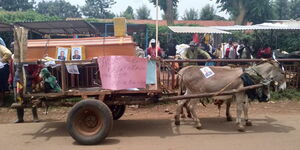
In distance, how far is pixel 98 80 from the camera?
21.7 ft

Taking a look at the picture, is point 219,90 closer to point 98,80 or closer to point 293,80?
point 98,80

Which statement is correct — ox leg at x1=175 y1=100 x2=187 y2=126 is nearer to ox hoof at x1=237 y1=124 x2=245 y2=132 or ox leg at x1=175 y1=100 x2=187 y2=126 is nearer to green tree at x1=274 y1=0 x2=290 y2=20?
ox hoof at x1=237 y1=124 x2=245 y2=132

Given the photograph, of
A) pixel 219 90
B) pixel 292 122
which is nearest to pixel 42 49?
pixel 219 90

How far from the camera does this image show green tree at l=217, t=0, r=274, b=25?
3341 cm

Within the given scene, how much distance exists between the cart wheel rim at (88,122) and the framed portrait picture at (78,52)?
4.12 ft

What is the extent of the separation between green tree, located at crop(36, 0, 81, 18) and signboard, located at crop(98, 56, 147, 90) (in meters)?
49.1

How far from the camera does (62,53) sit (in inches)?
252

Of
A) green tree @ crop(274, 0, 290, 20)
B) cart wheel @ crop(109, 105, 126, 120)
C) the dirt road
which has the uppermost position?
green tree @ crop(274, 0, 290, 20)

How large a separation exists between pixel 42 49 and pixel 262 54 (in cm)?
860

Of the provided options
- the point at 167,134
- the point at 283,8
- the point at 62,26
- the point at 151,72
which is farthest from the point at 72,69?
the point at 283,8

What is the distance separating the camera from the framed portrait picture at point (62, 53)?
20.9 ft

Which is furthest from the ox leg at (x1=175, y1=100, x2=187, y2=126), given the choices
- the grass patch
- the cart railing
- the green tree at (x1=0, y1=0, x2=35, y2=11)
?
the green tree at (x1=0, y1=0, x2=35, y2=11)

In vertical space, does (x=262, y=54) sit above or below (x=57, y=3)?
below

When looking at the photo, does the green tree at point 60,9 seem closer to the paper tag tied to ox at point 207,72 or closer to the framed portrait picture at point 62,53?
the framed portrait picture at point 62,53
